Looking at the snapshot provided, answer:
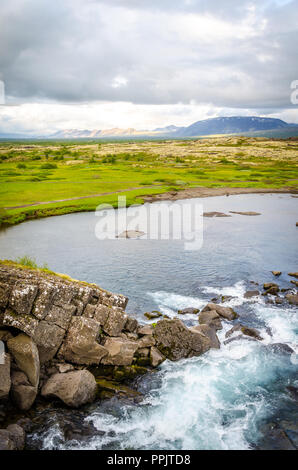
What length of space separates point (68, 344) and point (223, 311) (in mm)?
14263

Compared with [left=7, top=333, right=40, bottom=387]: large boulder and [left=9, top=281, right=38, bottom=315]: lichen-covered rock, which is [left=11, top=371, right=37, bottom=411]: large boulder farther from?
[left=9, top=281, right=38, bottom=315]: lichen-covered rock

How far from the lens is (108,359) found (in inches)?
824

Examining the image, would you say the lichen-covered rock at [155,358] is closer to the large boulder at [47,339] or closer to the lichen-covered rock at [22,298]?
the large boulder at [47,339]

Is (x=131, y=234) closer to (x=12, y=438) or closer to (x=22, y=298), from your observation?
(x=22, y=298)

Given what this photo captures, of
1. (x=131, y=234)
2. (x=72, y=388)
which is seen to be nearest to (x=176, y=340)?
(x=72, y=388)

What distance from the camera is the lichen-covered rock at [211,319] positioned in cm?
2711

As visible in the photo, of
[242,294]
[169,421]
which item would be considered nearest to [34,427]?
[169,421]

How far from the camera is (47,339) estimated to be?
20.0 metres

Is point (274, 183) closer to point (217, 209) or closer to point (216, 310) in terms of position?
point (217, 209)

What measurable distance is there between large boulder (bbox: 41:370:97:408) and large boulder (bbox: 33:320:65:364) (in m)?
1.46

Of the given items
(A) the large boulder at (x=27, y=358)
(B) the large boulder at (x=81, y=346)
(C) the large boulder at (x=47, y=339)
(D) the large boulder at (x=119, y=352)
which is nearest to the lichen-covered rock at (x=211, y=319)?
(D) the large boulder at (x=119, y=352)

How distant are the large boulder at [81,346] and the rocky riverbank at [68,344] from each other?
58mm

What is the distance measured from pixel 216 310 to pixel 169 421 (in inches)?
503

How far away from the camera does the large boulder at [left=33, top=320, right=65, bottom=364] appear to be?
19719 millimetres
